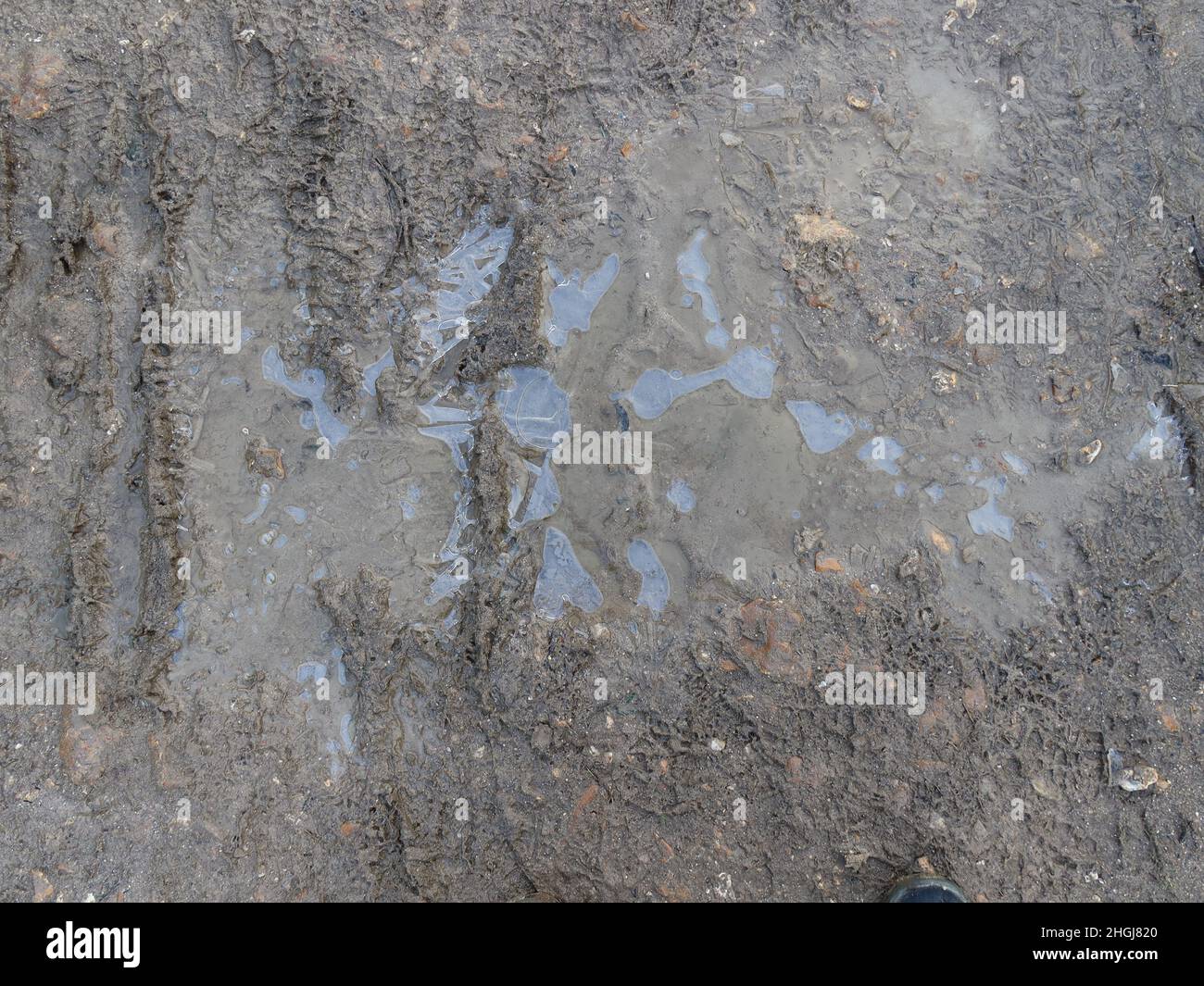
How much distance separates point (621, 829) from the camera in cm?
359

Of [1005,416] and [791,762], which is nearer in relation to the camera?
[791,762]

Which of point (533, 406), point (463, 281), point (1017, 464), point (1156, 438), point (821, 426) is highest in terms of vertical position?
point (463, 281)

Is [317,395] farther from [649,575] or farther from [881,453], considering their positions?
[881,453]

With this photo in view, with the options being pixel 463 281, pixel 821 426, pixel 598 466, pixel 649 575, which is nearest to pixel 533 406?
pixel 598 466

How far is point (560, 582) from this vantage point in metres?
3.80

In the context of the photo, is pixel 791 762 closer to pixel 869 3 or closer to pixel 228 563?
A: pixel 228 563

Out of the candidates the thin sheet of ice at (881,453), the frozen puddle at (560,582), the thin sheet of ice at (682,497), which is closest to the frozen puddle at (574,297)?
the thin sheet of ice at (682,497)

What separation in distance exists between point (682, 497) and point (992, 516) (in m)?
1.68

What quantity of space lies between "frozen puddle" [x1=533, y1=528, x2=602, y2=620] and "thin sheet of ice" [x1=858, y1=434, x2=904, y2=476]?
162cm

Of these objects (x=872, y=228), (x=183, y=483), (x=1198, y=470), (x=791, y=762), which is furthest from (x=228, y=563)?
(x=1198, y=470)

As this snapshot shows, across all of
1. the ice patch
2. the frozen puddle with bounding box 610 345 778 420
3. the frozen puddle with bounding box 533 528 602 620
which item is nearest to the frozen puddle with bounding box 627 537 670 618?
the frozen puddle with bounding box 533 528 602 620

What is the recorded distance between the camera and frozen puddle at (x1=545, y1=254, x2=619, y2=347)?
3.90m

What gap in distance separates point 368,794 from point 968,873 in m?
3.07

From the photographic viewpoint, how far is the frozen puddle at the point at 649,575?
3.74m
